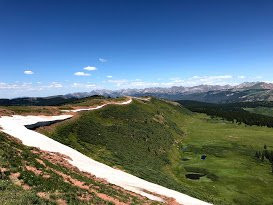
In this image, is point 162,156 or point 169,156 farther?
point 169,156

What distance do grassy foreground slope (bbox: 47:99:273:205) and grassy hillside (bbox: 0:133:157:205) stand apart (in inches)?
874

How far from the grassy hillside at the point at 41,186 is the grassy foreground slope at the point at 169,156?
2221cm

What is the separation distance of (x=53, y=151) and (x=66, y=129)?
72.2ft

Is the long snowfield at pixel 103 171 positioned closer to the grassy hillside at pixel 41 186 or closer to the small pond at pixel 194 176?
the grassy hillside at pixel 41 186

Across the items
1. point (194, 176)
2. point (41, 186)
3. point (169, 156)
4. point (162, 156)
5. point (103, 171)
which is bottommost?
point (194, 176)

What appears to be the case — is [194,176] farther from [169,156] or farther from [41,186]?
[41,186]

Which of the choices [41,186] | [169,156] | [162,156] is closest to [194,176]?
[162,156]

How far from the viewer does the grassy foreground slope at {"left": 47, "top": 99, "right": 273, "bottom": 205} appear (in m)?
63.6

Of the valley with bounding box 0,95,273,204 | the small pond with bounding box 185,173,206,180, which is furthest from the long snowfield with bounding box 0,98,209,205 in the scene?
the small pond with bounding box 185,173,206,180

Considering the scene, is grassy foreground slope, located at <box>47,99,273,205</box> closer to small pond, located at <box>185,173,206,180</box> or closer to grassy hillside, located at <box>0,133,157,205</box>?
small pond, located at <box>185,173,206,180</box>

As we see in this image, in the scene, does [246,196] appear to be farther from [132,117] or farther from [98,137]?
[132,117]

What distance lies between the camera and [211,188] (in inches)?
2734

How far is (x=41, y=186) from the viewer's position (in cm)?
2702

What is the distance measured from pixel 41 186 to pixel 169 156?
225 ft
